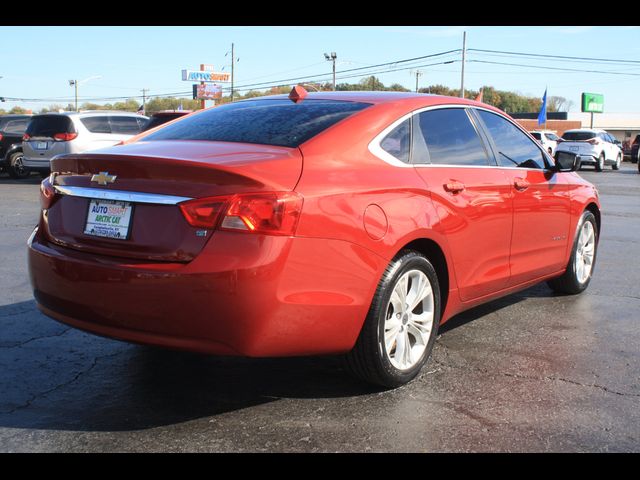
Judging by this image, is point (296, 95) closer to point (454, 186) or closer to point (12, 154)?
point (454, 186)

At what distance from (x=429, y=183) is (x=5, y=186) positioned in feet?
52.4

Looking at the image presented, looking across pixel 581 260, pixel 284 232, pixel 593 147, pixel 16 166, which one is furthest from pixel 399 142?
pixel 593 147

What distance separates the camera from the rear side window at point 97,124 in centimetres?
1730

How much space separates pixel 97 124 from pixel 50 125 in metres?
1.12

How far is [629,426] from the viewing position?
346 centimetres

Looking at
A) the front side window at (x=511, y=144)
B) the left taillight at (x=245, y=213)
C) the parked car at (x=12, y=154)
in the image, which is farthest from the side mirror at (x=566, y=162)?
the parked car at (x=12, y=154)

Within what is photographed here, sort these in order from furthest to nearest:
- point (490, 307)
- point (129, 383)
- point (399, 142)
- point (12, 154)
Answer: point (12, 154)
point (490, 307)
point (399, 142)
point (129, 383)

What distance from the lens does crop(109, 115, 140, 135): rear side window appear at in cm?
1788

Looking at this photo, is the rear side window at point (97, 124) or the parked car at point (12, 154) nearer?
the rear side window at point (97, 124)

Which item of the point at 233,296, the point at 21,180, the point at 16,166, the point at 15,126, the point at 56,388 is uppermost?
the point at 15,126

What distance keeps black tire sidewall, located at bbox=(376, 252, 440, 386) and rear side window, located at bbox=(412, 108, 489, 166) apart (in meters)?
0.64

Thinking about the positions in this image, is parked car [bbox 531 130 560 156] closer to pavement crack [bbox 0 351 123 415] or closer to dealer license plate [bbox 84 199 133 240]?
pavement crack [bbox 0 351 123 415]

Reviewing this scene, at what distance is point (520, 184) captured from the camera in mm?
5082

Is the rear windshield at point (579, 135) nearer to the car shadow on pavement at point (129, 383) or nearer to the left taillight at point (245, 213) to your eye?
the car shadow on pavement at point (129, 383)
